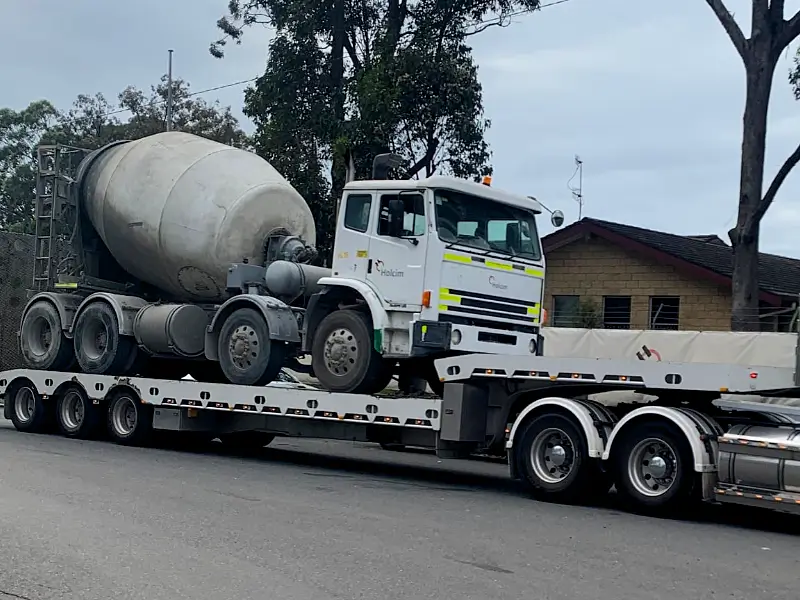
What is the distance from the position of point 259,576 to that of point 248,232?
837cm

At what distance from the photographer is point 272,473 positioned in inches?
524

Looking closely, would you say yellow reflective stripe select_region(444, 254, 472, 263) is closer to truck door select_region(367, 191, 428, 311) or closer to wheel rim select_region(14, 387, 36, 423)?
truck door select_region(367, 191, 428, 311)

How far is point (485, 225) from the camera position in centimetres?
1326

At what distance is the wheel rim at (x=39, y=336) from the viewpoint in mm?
17422

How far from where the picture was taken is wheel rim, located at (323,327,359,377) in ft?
43.4

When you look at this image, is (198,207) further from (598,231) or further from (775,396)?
(598,231)

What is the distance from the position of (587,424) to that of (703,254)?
55.8 ft

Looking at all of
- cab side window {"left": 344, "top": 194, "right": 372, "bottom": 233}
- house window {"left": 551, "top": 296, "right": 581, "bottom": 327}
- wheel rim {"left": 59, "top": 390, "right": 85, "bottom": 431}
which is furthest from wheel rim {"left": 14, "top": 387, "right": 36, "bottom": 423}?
house window {"left": 551, "top": 296, "right": 581, "bottom": 327}

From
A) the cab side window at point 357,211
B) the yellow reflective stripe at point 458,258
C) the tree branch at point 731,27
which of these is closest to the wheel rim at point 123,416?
the cab side window at point 357,211

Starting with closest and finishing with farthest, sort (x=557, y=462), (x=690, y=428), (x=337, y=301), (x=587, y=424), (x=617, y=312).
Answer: (x=690, y=428)
(x=587, y=424)
(x=557, y=462)
(x=337, y=301)
(x=617, y=312)

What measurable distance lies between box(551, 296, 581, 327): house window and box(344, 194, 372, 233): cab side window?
13122 mm

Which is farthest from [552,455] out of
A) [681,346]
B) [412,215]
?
[681,346]

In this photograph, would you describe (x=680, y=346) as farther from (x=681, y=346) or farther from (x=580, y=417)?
(x=580, y=417)

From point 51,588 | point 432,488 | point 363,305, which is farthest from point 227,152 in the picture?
point 51,588
